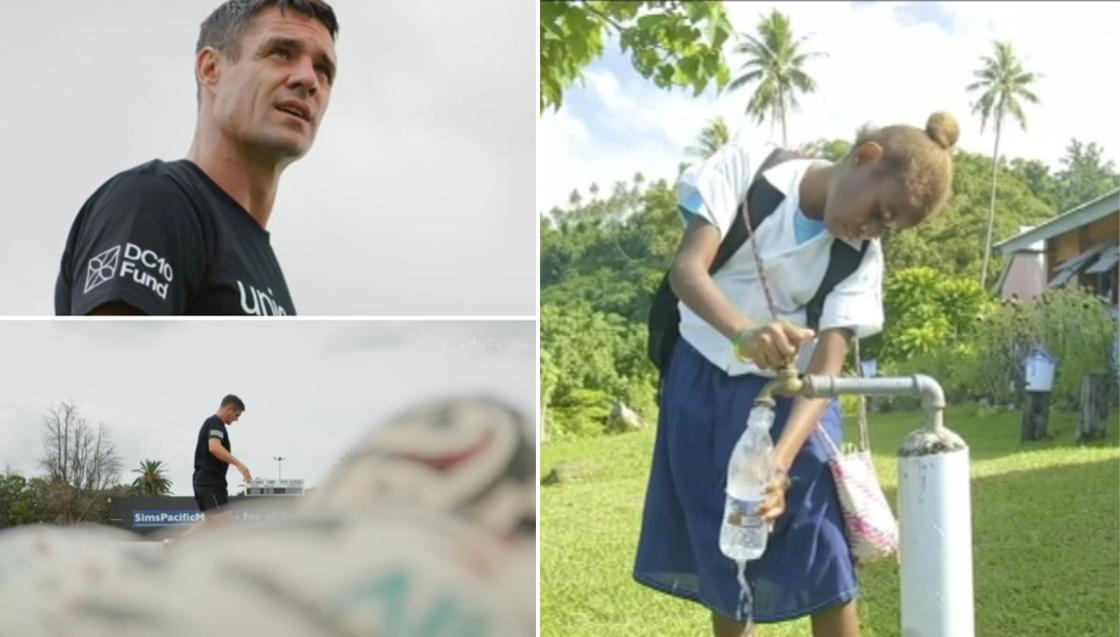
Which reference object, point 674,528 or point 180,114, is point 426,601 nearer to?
point 674,528

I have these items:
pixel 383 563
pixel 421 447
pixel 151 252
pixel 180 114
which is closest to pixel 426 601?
pixel 383 563

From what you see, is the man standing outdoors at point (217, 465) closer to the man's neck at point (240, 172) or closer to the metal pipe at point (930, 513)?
the man's neck at point (240, 172)

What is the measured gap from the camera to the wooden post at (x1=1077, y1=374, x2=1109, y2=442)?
2.93 m

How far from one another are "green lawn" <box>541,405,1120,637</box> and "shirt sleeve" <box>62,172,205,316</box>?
89 cm

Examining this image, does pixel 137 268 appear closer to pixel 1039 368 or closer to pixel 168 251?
pixel 168 251

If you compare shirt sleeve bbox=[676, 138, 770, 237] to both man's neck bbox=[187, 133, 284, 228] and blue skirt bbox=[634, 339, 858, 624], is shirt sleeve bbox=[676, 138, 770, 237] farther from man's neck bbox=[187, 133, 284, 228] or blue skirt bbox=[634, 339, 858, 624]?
man's neck bbox=[187, 133, 284, 228]

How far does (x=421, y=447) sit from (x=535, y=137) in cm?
68

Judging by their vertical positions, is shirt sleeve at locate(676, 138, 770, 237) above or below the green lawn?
above

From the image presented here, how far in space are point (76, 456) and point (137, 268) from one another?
0.43m

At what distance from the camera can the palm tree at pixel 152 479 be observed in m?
2.71

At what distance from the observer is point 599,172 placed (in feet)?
10.3

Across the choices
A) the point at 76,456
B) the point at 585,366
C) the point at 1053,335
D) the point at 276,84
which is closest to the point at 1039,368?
the point at 1053,335

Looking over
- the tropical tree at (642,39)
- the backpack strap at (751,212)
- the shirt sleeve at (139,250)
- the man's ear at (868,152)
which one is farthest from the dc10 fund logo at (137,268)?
the man's ear at (868,152)

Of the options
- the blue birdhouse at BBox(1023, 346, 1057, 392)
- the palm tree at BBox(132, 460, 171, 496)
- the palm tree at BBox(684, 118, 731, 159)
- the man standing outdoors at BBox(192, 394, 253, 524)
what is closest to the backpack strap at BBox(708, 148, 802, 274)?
the palm tree at BBox(684, 118, 731, 159)
